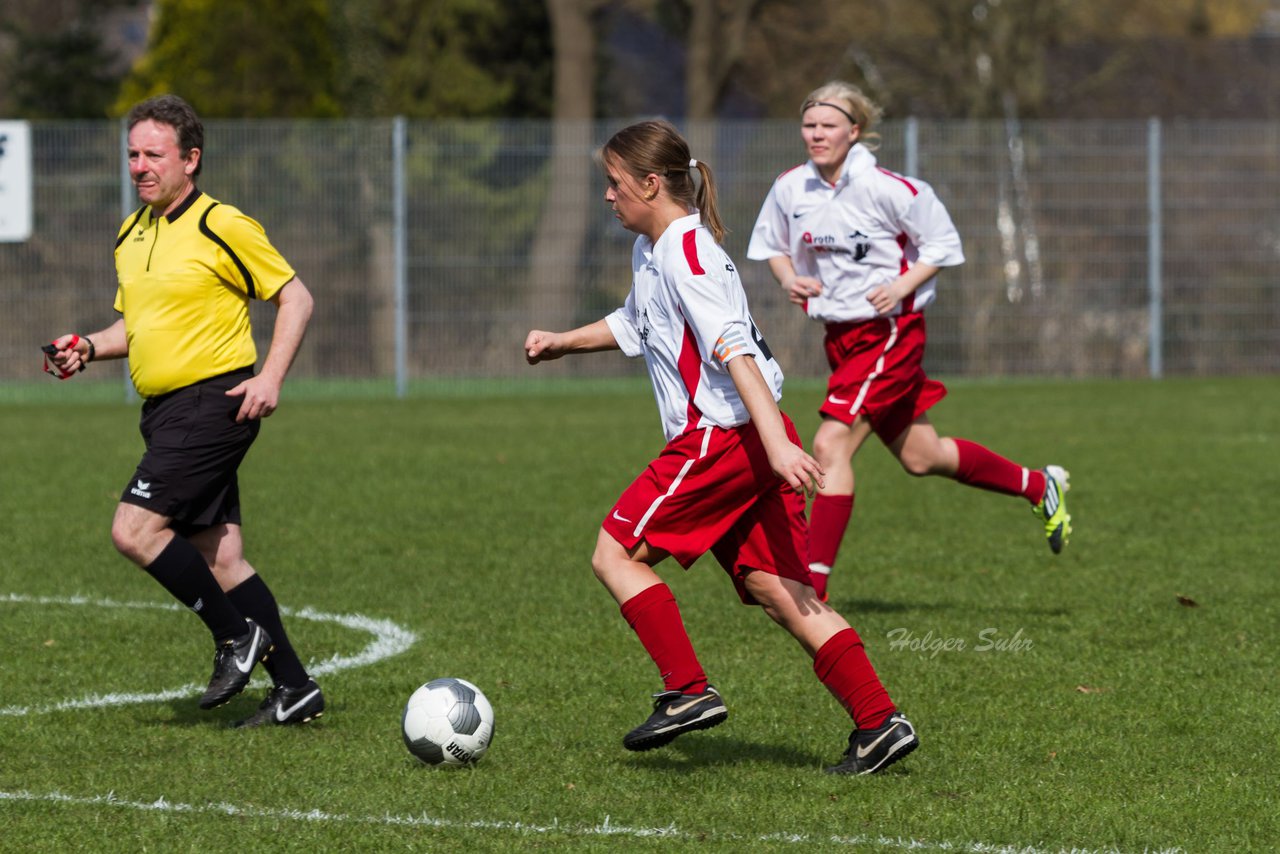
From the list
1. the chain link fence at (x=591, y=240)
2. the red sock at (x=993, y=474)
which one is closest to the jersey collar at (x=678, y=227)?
the red sock at (x=993, y=474)

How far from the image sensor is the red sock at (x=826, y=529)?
7.47 meters

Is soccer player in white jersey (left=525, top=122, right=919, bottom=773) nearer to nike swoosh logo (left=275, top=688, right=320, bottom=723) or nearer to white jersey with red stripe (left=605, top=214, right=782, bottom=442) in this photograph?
white jersey with red stripe (left=605, top=214, right=782, bottom=442)

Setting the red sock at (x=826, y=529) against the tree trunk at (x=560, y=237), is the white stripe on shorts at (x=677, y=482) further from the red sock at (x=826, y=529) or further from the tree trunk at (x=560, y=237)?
the tree trunk at (x=560, y=237)

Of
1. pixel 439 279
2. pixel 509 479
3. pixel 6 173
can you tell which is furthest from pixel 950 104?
pixel 509 479

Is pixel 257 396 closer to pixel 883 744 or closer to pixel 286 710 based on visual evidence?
pixel 286 710

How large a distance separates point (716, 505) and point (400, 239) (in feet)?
49.6

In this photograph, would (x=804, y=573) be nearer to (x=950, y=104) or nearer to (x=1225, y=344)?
(x=1225, y=344)

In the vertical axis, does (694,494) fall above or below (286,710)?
above

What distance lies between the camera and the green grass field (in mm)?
4582

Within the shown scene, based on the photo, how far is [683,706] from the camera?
4.86 meters

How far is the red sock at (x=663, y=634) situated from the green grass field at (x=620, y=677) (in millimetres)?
303

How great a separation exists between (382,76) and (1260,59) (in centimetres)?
2208

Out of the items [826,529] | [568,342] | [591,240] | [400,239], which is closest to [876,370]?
[826,529]

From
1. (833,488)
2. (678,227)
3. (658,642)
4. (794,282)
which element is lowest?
(833,488)
